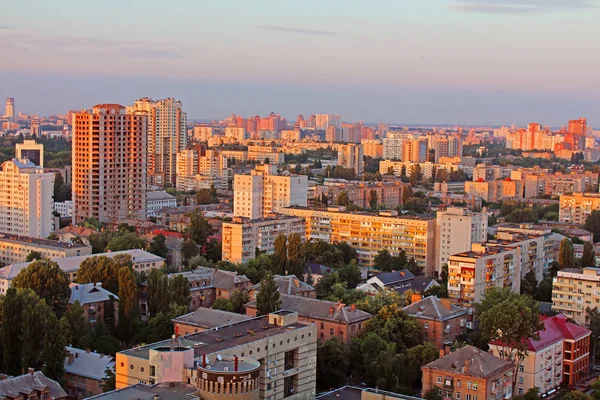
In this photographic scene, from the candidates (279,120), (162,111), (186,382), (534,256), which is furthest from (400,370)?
(279,120)

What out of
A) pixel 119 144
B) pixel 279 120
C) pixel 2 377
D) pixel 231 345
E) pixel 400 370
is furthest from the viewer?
pixel 279 120

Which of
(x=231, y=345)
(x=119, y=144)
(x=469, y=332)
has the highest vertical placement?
(x=119, y=144)

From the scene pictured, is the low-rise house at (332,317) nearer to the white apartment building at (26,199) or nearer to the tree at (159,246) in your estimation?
the tree at (159,246)

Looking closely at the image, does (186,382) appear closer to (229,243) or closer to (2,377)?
(2,377)

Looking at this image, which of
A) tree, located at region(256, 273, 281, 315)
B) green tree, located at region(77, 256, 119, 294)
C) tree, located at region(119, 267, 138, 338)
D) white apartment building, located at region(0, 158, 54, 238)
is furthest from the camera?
white apartment building, located at region(0, 158, 54, 238)

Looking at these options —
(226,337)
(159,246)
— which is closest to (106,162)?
(159,246)

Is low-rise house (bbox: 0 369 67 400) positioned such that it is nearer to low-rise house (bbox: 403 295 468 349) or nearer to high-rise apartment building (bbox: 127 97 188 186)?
low-rise house (bbox: 403 295 468 349)

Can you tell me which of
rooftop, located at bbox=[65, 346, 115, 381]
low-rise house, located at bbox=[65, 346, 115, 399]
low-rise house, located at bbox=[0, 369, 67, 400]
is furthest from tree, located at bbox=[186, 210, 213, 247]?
low-rise house, located at bbox=[0, 369, 67, 400]
